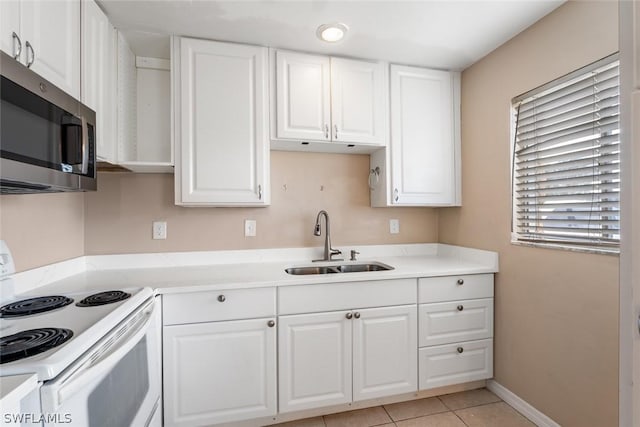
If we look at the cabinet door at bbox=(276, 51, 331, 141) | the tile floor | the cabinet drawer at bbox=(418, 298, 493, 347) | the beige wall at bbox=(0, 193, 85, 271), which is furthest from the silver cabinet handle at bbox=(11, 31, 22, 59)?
the cabinet drawer at bbox=(418, 298, 493, 347)

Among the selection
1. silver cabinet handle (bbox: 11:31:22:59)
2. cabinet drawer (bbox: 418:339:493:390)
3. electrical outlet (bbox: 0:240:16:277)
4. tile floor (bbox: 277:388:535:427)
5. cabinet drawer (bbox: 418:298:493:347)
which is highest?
silver cabinet handle (bbox: 11:31:22:59)

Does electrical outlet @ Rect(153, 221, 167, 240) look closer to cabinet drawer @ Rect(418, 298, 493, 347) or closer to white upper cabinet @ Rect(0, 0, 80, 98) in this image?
white upper cabinet @ Rect(0, 0, 80, 98)

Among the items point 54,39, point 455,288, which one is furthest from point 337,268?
point 54,39

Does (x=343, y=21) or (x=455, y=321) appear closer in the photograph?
(x=343, y=21)

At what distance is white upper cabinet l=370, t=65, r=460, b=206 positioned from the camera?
2.22m

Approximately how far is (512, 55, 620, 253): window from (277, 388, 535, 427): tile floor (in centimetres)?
103

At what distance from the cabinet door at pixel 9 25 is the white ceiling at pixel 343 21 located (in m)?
0.65

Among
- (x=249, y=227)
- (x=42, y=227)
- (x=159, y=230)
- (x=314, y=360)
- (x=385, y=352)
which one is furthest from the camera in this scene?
(x=249, y=227)

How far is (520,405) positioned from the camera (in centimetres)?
187

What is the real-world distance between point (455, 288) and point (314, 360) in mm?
979

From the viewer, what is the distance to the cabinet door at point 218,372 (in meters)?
1.57

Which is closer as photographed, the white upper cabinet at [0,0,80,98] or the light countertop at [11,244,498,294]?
the white upper cabinet at [0,0,80,98]

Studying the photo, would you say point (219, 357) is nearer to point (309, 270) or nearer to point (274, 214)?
point (309, 270)

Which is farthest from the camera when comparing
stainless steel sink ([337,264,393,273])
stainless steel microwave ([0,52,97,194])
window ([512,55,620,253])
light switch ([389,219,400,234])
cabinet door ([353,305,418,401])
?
light switch ([389,219,400,234])
